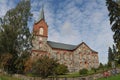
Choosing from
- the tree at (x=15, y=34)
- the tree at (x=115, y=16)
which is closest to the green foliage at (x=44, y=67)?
the tree at (x=15, y=34)

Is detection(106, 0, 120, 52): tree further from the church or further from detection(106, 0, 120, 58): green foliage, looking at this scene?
the church

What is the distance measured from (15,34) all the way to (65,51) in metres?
33.2

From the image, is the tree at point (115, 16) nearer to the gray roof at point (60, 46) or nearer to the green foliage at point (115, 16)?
the green foliage at point (115, 16)

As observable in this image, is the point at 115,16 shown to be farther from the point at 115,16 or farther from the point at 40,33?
the point at 40,33

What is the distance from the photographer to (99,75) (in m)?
32.6

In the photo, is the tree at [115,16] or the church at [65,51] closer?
the tree at [115,16]

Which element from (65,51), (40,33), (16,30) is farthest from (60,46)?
(16,30)

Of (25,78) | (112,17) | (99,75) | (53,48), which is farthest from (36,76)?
(53,48)

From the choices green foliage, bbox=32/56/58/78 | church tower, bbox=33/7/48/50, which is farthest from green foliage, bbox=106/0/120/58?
church tower, bbox=33/7/48/50

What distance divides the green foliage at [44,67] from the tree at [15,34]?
466 cm

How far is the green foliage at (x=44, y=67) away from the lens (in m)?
35.6

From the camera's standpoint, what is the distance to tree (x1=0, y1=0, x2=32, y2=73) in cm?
3884

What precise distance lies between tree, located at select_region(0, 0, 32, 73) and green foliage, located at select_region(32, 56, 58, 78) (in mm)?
4660

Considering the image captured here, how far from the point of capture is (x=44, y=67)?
35281 millimetres
